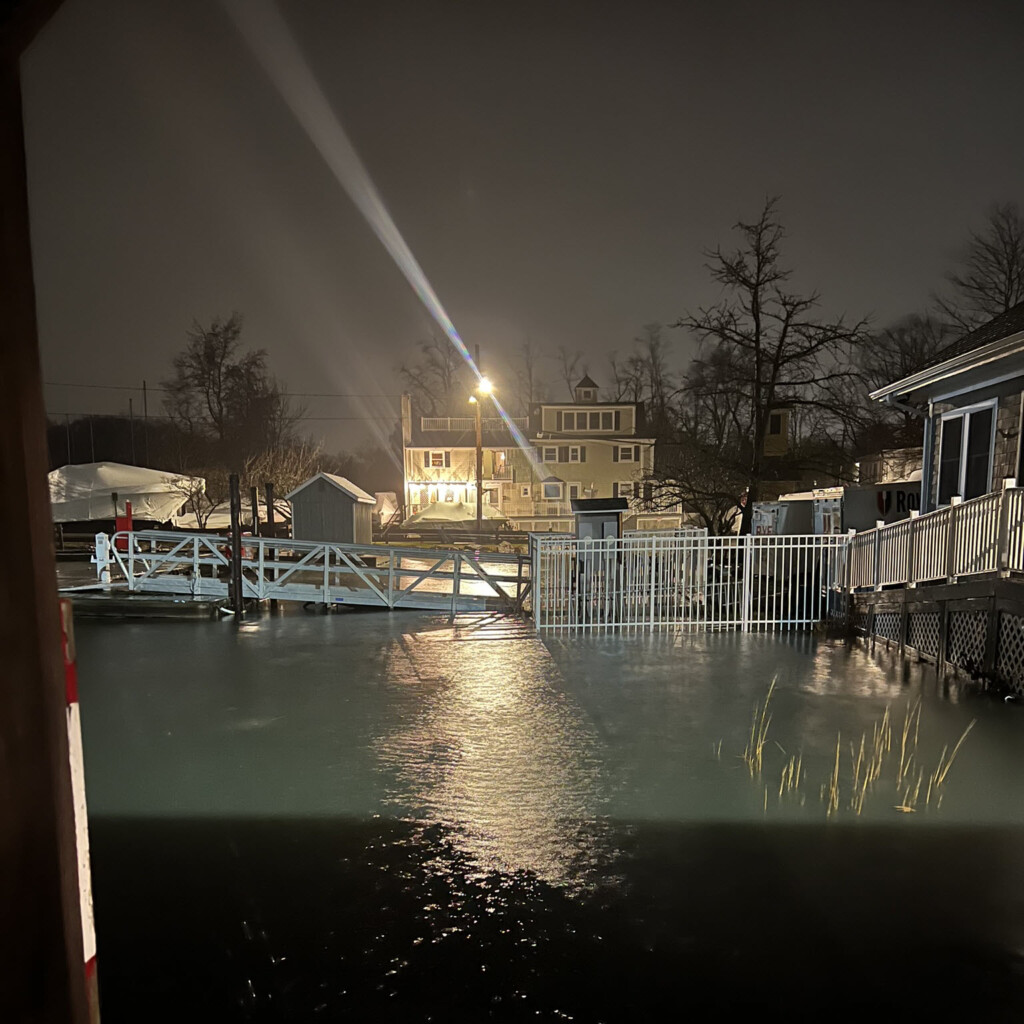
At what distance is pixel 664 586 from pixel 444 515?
98.1 feet

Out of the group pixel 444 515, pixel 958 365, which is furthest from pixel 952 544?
pixel 444 515

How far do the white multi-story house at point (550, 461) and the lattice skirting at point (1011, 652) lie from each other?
3326 cm

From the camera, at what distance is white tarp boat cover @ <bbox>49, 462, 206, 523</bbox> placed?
119 ft

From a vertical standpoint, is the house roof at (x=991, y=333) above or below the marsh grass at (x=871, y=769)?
above

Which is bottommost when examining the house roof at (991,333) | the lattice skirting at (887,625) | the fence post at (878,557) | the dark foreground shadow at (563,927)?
the lattice skirting at (887,625)

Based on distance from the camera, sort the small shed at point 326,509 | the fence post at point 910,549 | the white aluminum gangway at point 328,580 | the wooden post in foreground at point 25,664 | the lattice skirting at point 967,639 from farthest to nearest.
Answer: the small shed at point 326,509 < the white aluminum gangway at point 328,580 < the fence post at point 910,549 < the lattice skirting at point 967,639 < the wooden post in foreground at point 25,664

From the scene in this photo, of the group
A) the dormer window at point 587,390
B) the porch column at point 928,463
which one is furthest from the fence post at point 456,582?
the dormer window at point 587,390

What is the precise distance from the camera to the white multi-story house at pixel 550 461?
44.0 m

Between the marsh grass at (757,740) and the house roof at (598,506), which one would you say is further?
the house roof at (598,506)

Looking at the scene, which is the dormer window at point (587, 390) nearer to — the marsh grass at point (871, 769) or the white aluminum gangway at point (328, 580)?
the white aluminum gangway at point (328, 580)

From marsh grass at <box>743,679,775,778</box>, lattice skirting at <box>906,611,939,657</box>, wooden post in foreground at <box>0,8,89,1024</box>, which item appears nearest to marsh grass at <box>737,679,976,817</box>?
marsh grass at <box>743,679,775,778</box>

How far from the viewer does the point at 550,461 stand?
44594mm

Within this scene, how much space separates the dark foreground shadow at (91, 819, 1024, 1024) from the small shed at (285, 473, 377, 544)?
630 inches

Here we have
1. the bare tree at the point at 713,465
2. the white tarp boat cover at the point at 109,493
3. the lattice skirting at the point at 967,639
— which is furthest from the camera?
the white tarp boat cover at the point at 109,493
